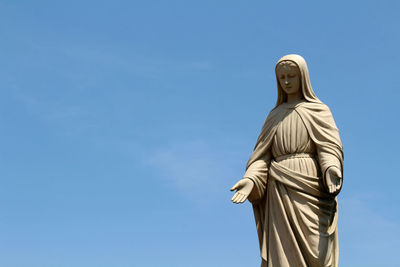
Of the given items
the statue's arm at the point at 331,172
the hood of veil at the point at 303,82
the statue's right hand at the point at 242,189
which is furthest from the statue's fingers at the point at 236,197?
the hood of veil at the point at 303,82

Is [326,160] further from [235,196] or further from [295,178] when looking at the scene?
[235,196]

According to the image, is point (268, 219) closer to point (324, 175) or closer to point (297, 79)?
point (324, 175)

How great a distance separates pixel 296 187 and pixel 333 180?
0.72 m

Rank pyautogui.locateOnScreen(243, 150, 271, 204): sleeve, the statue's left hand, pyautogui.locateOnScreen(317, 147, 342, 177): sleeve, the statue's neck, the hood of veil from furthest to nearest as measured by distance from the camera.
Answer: the statue's neck → the hood of veil → pyautogui.locateOnScreen(243, 150, 271, 204): sleeve → pyautogui.locateOnScreen(317, 147, 342, 177): sleeve → the statue's left hand

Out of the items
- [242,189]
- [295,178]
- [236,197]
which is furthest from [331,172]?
[236,197]

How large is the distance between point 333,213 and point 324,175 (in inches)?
33.2

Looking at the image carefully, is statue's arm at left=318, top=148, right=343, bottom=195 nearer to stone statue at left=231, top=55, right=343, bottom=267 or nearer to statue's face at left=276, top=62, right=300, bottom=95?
stone statue at left=231, top=55, right=343, bottom=267

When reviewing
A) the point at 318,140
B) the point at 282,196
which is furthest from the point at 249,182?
the point at 318,140

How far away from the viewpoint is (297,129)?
43.5 ft

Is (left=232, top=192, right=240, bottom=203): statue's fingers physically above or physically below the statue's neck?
below

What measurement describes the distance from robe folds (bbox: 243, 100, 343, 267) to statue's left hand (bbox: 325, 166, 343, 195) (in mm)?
131

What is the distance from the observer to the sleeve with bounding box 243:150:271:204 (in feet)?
43.3

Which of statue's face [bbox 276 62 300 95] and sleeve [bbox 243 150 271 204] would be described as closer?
sleeve [bbox 243 150 271 204]

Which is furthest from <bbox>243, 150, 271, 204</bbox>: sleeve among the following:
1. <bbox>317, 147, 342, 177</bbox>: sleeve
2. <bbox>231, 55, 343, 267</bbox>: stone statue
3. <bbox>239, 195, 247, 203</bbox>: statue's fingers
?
<bbox>317, 147, 342, 177</bbox>: sleeve
